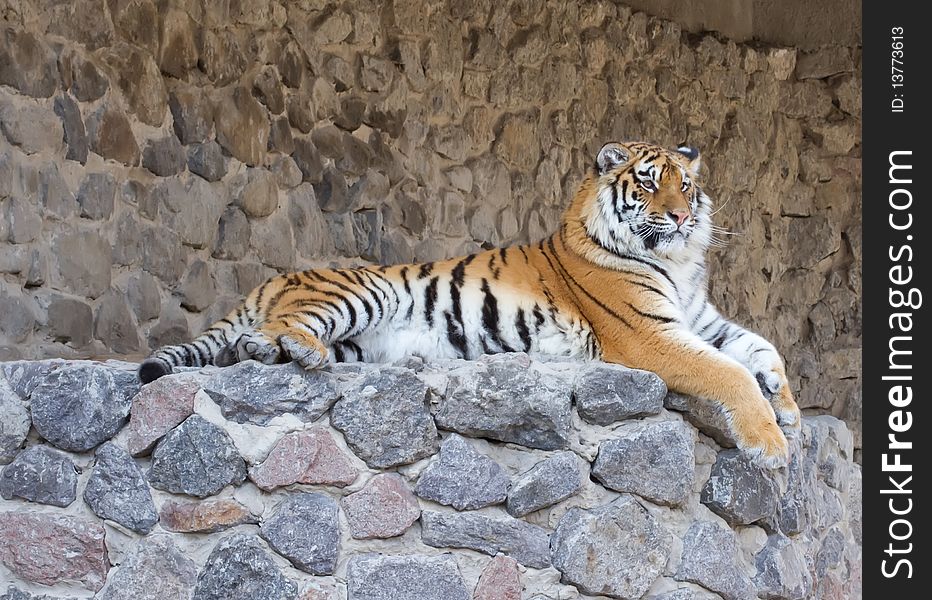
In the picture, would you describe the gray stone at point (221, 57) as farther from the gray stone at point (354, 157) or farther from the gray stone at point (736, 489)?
the gray stone at point (736, 489)

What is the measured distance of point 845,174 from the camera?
8.16m

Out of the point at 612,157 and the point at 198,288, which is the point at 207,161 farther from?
the point at 612,157

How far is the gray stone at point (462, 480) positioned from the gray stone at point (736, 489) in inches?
27.3

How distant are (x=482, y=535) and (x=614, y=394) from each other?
0.58 m

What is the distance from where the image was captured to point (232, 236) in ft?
18.5

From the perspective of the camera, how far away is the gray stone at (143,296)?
515 cm

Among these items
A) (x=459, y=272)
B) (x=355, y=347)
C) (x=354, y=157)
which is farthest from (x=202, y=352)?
(x=354, y=157)

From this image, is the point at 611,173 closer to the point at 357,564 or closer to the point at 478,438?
the point at 478,438

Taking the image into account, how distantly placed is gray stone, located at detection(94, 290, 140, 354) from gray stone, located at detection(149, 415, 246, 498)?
1.46 m

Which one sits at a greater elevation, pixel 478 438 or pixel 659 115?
pixel 659 115

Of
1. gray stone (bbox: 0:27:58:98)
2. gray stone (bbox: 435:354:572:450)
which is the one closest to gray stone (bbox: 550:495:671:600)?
gray stone (bbox: 435:354:572:450)
